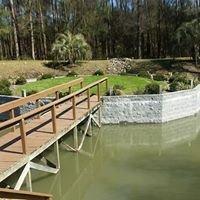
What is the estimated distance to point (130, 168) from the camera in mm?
12117

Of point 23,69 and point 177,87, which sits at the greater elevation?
point 23,69

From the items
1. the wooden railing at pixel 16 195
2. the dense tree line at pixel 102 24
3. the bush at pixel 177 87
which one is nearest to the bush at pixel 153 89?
the bush at pixel 177 87

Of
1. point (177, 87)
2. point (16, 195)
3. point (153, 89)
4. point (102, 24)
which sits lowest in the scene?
point (177, 87)

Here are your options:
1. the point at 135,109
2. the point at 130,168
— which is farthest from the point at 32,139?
the point at 135,109

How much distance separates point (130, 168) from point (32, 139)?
352 cm

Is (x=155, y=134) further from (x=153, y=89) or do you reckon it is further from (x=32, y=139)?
(x=32, y=139)

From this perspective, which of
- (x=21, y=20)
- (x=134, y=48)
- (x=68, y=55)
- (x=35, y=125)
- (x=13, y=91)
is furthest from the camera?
(x=134, y=48)

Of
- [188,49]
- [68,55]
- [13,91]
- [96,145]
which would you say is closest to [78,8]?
[68,55]

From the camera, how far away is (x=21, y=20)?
44.4m

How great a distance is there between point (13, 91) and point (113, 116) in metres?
8.05

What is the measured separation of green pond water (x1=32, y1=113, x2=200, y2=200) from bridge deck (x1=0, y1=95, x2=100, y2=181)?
1233 mm

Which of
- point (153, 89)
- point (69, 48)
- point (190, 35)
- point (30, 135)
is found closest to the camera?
point (30, 135)

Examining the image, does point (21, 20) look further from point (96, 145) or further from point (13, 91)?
point (96, 145)

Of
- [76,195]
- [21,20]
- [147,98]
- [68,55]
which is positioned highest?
[21,20]
